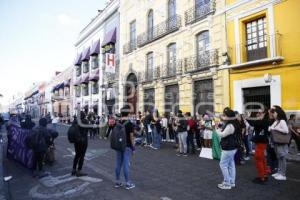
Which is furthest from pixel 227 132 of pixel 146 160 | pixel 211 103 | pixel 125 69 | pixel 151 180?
pixel 125 69

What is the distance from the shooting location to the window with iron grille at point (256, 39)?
1265 centimetres

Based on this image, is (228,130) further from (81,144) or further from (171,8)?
(171,8)

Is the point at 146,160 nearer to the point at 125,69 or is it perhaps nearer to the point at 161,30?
the point at 161,30

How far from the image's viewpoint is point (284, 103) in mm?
11602

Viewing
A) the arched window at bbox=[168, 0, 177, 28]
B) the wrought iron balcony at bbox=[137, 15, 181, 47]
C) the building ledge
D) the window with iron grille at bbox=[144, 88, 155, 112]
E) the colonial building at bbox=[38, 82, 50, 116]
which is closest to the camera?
the building ledge

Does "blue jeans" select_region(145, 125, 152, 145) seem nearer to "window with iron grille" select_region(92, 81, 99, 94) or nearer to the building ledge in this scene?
the building ledge

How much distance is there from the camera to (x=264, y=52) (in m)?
12.5

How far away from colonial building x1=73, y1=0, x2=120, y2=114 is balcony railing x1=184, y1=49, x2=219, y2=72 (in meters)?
8.00

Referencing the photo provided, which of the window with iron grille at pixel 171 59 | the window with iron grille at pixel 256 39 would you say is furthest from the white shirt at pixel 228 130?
the window with iron grille at pixel 171 59

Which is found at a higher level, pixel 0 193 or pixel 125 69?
pixel 125 69

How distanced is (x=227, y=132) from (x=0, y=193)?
5.12 metres

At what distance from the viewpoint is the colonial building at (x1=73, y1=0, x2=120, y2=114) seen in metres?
25.9

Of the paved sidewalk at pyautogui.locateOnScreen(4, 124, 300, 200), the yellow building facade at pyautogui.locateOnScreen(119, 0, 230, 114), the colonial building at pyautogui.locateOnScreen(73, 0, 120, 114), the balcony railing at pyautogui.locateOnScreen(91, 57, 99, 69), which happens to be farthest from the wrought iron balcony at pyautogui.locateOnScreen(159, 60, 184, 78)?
the balcony railing at pyautogui.locateOnScreen(91, 57, 99, 69)

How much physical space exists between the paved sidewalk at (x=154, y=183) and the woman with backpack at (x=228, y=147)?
22 centimetres
